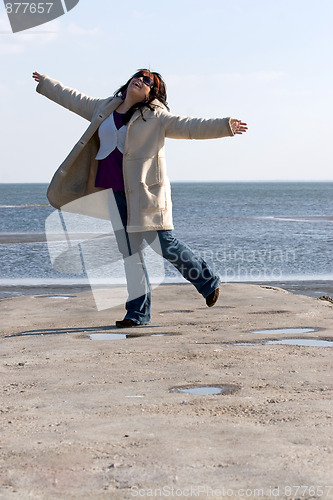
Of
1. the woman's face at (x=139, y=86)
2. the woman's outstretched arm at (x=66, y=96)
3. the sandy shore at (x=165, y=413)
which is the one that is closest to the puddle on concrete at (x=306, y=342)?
the sandy shore at (x=165, y=413)

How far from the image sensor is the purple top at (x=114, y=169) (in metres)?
5.55

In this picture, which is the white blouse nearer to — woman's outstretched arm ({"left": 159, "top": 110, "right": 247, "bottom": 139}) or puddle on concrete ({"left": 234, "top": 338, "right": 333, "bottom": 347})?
woman's outstretched arm ({"left": 159, "top": 110, "right": 247, "bottom": 139})

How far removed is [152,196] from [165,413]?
7.92 ft

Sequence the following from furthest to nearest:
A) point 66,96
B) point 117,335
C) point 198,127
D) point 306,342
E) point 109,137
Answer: point 66,96 → point 109,137 → point 117,335 → point 198,127 → point 306,342

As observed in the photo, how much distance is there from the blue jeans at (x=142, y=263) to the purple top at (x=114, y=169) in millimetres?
67

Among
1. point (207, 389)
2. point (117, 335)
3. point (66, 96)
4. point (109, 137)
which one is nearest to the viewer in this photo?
point (207, 389)

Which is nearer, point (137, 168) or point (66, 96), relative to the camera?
point (137, 168)

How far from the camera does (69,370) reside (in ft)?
14.0

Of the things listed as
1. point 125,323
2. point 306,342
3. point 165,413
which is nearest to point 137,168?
point 125,323

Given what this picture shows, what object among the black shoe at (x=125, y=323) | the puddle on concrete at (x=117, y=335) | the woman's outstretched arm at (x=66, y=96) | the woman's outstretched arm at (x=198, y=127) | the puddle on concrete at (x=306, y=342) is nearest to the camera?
the puddle on concrete at (x=306, y=342)

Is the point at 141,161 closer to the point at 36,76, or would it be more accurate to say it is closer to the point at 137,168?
the point at 137,168

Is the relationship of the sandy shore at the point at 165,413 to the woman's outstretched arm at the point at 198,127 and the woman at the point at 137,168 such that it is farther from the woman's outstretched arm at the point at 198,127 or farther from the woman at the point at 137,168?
the woman's outstretched arm at the point at 198,127

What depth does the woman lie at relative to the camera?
545 cm

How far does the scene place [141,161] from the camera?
545 cm
